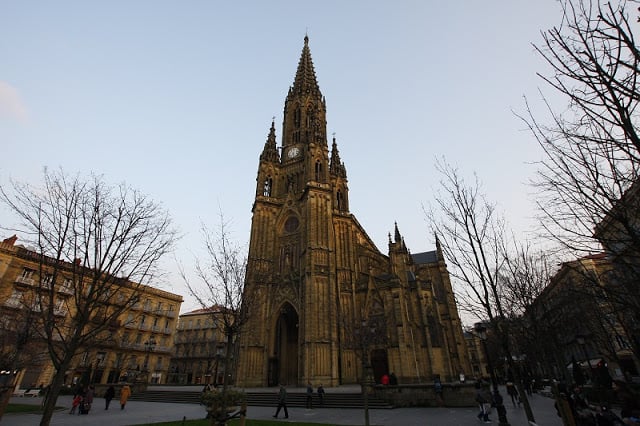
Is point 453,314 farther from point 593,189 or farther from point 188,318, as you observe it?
point 188,318

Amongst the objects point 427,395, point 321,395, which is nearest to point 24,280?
point 321,395

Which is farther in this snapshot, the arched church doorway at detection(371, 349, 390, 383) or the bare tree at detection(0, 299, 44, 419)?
the arched church doorway at detection(371, 349, 390, 383)

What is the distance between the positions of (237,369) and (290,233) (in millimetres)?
12912

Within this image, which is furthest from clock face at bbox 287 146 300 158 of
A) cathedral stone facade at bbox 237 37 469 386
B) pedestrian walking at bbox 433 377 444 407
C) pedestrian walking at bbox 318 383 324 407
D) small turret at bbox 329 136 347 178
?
pedestrian walking at bbox 433 377 444 407

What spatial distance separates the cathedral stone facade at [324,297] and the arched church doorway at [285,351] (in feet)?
0.27

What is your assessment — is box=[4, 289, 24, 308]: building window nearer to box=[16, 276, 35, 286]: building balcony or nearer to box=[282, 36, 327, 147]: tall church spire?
box=[16, 276, 35, 286]: building balcony

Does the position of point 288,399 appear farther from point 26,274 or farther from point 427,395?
point 26,274

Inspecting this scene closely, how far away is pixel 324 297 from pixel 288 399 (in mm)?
8257

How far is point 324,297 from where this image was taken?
80.8 feet

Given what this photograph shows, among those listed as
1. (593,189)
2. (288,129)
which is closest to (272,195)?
(288,129)

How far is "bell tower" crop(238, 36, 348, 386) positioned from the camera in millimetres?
23438

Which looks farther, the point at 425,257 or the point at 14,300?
the point at 425,257

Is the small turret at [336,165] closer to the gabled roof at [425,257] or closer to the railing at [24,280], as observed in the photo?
the gabled roof at [425,257]

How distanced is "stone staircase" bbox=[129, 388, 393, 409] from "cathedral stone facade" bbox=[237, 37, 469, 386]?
11.1ft
